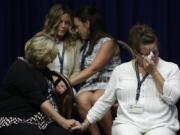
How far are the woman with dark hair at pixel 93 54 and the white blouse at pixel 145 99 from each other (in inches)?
20.4

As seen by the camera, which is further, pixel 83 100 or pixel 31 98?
pixel 83 100

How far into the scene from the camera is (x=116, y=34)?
5.08 meters

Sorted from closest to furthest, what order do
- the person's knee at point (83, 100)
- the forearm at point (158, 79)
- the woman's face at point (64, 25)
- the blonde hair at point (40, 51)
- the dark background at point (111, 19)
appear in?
the forearm at point (158, 79)
the blonde hair at point (40, 51)
the person's knee at point (83, 100)
the woman's face at point (64, 25)
the dark background at point (111, 19)

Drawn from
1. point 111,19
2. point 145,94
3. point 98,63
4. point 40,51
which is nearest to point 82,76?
point 98,63

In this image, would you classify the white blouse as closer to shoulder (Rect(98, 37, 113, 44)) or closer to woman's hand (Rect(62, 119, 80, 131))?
woman's hand (Rect(62, 119, 80, 131))

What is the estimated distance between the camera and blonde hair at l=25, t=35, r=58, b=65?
359 cm

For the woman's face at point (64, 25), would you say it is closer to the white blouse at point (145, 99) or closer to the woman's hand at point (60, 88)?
the woman's hand at point (60, 88)

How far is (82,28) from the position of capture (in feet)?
14.2

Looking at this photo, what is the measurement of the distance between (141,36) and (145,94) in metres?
0.37

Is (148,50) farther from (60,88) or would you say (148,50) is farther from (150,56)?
(60,88)

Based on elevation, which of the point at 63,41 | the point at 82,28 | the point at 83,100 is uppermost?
the point at 82,28

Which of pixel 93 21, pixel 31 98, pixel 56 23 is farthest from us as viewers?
pixel 56 23

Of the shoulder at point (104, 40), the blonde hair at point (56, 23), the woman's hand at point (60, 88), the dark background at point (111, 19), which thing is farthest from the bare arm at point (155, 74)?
the dark background at point (111, 19)

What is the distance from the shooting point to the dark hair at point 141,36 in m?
3.52
